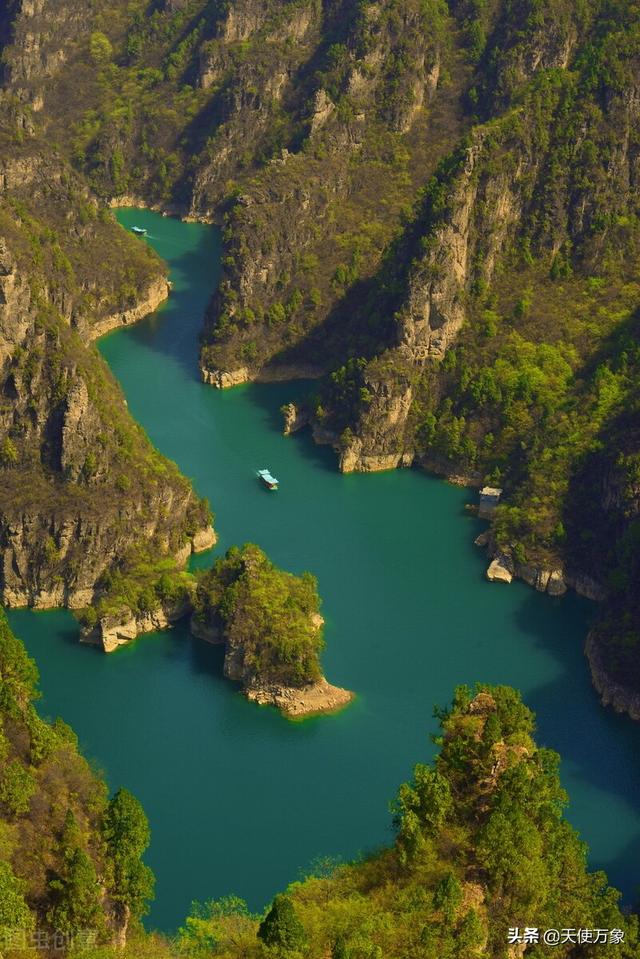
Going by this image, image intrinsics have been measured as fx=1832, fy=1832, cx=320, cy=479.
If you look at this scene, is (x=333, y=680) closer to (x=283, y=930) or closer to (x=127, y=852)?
(x=127, y=852)

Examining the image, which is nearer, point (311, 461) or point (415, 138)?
point (311, 461)

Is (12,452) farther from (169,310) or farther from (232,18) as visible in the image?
(232,18)

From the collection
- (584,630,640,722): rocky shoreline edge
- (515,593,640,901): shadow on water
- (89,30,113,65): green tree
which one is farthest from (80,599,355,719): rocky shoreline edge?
(89,30,113,65): green tree

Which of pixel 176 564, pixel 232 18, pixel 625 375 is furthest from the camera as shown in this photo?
pixel 232 18

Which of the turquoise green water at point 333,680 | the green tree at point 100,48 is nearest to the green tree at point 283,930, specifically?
the turquoise green water at point 333,680

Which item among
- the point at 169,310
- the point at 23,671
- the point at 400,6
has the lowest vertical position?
the point at 169,310

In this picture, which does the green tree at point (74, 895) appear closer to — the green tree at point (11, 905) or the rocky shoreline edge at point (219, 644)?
→ the green tree at point (11, 905)

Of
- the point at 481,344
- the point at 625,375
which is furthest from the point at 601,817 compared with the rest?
the point at 481,344
